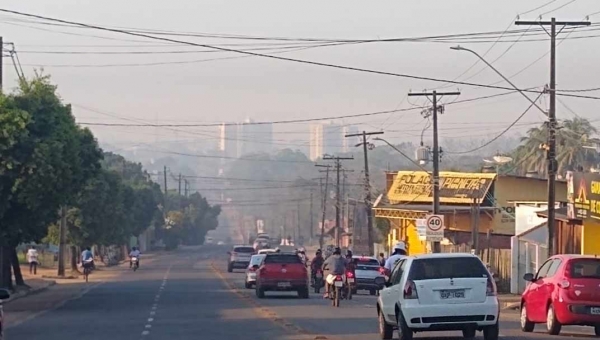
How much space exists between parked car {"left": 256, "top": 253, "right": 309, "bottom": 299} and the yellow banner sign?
2788cm

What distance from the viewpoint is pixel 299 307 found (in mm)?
38375

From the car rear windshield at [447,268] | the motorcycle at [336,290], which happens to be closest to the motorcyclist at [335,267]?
the motorcycle at [336,290]

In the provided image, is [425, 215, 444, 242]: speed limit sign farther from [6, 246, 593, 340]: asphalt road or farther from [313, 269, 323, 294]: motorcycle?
[6, 246, 593, 340]: asphalt road

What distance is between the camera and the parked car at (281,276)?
4478cm

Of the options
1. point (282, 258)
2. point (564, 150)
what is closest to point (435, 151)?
point (282, 258)

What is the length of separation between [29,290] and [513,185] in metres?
33.3

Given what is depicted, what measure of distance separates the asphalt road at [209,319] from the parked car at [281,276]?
23.7 inches

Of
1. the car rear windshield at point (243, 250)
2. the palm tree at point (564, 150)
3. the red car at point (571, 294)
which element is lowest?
the car rear windshield at point (243, 250)

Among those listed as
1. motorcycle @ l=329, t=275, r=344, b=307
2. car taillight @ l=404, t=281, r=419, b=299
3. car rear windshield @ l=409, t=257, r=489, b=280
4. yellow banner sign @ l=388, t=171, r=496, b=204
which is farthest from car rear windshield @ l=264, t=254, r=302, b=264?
yellow banner sign @ l=388, t=171, r=496, b=204

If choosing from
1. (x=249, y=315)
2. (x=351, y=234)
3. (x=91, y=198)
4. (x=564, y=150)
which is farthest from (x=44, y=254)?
(x=249, y=315)

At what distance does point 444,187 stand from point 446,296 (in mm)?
58075

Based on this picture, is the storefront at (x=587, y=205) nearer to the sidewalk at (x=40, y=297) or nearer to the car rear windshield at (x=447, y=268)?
the sidewalk at (x=40, y=297)

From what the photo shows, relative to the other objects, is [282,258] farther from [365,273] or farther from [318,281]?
[318,281]

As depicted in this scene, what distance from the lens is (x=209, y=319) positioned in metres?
31.9
